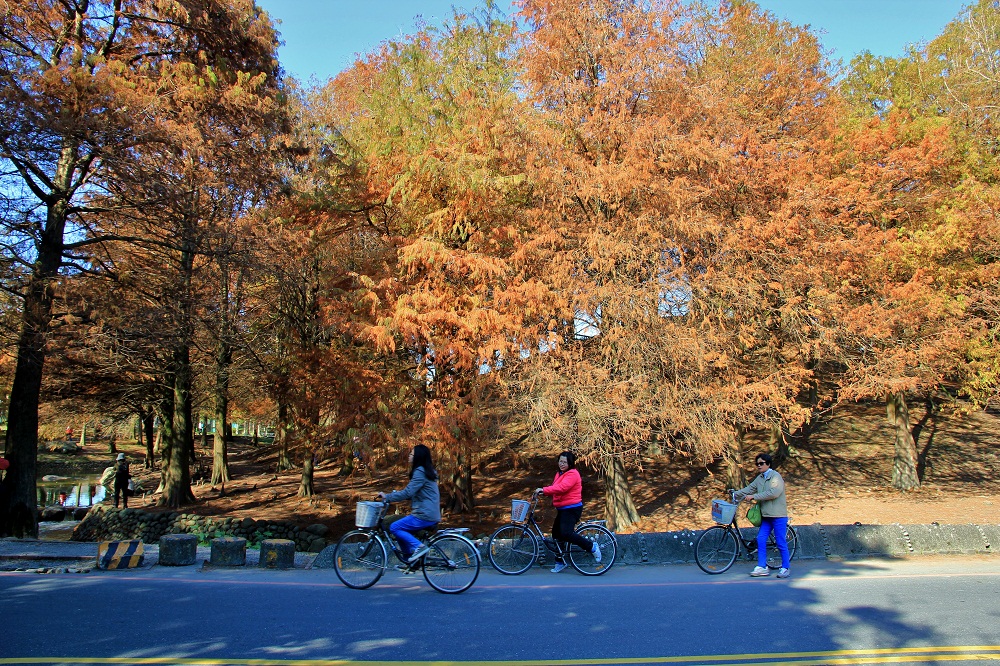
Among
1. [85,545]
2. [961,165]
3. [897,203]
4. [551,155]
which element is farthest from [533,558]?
[961,165]

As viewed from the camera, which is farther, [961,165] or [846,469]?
[846,469]

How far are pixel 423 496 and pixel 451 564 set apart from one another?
2.79 ft

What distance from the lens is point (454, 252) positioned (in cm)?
1409

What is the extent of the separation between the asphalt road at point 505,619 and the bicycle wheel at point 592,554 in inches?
11.0

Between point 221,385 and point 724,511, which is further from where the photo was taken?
point 221,385

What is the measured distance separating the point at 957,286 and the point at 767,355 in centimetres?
492

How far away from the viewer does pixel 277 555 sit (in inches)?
351

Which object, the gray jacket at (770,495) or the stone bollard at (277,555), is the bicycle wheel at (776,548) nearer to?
the gray jacket at (770,495)

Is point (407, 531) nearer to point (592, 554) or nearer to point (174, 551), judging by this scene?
point (592, 554)

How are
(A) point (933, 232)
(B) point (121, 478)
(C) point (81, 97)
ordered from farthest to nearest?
(B) point (121, 478), (A) point (933, 232), (C) point (81, 97)

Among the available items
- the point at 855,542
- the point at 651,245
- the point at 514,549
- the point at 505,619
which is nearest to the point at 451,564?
the point at 505,619

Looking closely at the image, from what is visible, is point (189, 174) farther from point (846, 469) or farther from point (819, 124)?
point (846, 469)

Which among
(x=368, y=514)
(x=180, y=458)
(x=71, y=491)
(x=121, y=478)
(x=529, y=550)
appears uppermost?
(x=180, y=458)

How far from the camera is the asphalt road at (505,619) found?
16.5ft
